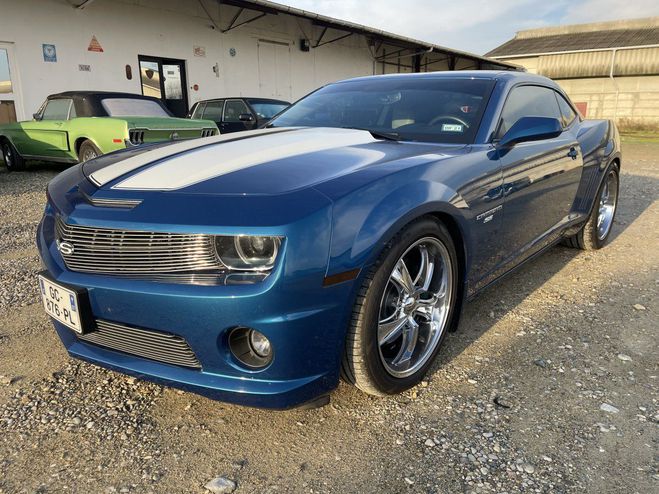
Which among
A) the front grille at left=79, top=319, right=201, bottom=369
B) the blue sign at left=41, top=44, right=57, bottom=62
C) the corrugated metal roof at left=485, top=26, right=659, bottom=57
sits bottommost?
the front grille at left=79, top=319, right=201, bottom=369

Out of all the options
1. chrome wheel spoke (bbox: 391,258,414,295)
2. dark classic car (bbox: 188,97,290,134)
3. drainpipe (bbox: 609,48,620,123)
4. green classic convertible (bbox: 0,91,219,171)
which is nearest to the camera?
chrome wheel spoke (bbox: 391,258,414,295)

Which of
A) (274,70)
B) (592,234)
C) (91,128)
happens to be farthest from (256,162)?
(274,70)

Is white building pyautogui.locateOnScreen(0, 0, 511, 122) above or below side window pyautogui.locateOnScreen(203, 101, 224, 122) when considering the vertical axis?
above

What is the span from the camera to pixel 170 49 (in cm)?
1265

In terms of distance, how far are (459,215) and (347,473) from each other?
3.80ft

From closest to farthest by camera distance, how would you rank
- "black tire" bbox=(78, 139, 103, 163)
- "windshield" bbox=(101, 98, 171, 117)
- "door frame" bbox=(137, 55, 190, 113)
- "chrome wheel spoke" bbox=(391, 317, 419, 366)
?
"chrome wheel spoke" bbox=(391, 317, 419, 366)
"black tire" bbox=(78, 139, 103, 163)
"windshield" bbox=(101, 98, 171, 117)
"door frame" bbox=(137, 55, 190, 113)

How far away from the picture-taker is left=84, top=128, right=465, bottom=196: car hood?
187 cm

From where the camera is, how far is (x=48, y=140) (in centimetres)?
798

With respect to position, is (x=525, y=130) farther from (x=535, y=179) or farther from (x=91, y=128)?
(x=91, y=128)

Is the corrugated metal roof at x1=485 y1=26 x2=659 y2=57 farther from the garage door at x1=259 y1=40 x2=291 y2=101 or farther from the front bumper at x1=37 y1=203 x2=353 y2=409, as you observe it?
the front bumper at x1=37 y1=203 x2=353 y2=409

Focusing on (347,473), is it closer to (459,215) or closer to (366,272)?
(366,272)

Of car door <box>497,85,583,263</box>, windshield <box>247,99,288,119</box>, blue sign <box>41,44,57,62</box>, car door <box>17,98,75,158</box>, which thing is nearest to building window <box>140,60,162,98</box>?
blue sign <box>41,44,57,62</box>

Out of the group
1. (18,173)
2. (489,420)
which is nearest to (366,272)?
(489,420)

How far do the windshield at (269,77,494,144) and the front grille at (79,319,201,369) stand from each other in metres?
A: 1.58
